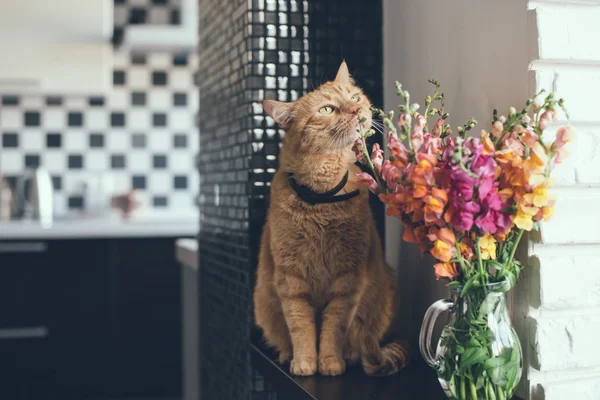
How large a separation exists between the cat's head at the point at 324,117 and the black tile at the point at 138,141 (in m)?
2.70

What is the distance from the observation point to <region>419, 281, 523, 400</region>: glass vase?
0.70 metres

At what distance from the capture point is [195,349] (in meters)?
1.93

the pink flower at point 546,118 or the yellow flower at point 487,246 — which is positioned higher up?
the pink flower at point 546,118

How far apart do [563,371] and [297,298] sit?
380 mm

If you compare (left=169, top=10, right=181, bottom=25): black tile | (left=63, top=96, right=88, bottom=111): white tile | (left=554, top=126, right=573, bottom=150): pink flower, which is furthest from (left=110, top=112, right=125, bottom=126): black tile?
(left=554, top=126, right=573, bottom=150): pink flower

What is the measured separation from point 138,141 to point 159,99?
259mm

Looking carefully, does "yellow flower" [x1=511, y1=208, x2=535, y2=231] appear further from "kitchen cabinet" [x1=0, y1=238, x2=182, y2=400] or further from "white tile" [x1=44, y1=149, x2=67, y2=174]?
"white tile" [x1=44, y1=149, x2=67, y2=174]

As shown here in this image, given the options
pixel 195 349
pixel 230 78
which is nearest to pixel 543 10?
pixel 230 78

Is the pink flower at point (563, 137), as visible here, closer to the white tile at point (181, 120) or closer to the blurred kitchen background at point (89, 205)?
the blurred kitchen background at point (89, 205)

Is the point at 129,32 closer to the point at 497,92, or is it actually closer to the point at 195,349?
the point at 195,349

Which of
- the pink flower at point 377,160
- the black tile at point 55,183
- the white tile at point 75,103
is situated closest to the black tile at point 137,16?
the white tile at point 75,103

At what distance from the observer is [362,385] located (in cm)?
90

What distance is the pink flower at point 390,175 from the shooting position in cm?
74

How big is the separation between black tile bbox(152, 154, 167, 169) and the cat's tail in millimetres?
2779
